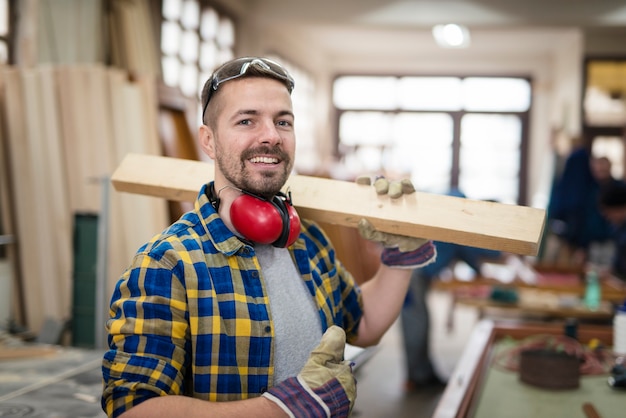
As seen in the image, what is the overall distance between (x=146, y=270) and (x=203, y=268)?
4.9 inches

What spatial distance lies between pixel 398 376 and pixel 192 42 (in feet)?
14.4

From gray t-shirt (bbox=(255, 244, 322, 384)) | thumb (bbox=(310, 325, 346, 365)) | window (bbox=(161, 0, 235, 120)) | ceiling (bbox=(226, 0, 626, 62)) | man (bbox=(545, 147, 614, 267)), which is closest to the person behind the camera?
thumb (bbox=(310, 325, 346, 365))

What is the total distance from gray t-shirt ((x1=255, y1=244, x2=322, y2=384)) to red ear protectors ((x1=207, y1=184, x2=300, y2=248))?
0.06 m

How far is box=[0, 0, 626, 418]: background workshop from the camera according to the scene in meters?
2.91

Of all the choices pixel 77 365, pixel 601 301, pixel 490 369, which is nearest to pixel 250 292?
pixel 77 365

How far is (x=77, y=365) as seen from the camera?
2.81 meters

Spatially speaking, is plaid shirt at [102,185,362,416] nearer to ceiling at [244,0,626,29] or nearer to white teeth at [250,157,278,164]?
white teeth at [250,157,278,164]

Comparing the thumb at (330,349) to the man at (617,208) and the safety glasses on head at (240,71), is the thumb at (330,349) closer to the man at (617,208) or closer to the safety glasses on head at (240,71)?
the safety glasses on head at (240,71)

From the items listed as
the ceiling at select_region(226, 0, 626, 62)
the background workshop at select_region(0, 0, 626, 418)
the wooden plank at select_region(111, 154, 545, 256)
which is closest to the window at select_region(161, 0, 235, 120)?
the background workshop at select_region(0, 0, 626, 418)

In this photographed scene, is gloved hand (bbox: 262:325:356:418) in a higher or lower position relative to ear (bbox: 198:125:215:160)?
lower

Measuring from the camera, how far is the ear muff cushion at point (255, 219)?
152cm

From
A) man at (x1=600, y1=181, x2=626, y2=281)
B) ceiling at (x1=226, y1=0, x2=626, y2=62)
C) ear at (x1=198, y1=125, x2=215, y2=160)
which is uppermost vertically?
ceiling at (x1=226, y1=0, x2=626, y2=62)

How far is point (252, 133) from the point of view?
154 cm

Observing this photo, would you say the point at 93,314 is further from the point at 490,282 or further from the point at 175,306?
the point at 490,282
